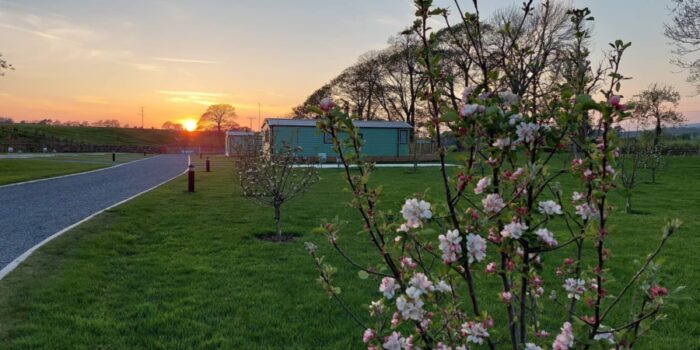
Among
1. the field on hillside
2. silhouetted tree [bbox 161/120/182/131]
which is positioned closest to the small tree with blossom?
the field on hillside

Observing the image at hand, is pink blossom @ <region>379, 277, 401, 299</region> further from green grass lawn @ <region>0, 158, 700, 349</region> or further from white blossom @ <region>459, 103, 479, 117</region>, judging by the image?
green grass lawn @ <region>0, 158, 700, 349</region>

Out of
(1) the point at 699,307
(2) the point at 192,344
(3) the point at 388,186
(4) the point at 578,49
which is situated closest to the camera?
(4) the point at 578,49

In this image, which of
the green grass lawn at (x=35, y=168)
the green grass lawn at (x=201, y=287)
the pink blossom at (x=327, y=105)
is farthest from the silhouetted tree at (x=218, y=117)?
the pink blossom at (x=327, y=105)

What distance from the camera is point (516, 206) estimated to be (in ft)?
6.16

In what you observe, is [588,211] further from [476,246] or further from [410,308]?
[410,308]

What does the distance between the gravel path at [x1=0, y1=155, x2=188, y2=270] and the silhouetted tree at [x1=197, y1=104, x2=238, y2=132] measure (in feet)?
241

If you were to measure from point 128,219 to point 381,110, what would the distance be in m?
47.3

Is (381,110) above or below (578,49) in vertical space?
above

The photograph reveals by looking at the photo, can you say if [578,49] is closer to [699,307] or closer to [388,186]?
[699,307]

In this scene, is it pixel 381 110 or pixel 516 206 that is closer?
pixel 516 206

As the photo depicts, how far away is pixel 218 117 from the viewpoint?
292 feet

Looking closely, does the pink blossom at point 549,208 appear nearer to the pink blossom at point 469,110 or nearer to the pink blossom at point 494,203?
the pink blossom at point 494,203

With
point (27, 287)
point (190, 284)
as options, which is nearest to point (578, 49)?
point (190, 284)

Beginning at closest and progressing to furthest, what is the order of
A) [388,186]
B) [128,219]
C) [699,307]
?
[699,307], [128,219], [388,186]
